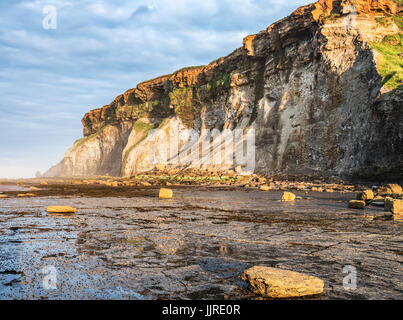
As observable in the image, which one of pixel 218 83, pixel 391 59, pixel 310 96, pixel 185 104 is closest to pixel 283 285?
pixel 391 59

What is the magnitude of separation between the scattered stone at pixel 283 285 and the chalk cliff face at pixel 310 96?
58.1 feet

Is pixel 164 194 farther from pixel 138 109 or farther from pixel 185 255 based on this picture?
pixel 138 109

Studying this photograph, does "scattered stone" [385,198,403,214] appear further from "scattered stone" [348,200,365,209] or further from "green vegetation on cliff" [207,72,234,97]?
"green vegetation on cliff" [207,72,234,97]

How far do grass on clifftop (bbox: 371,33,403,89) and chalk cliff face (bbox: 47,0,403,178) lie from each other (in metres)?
0.06

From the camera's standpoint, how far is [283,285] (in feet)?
9.20

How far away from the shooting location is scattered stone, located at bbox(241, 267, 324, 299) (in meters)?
2.77

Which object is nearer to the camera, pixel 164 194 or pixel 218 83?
pixel 164 194

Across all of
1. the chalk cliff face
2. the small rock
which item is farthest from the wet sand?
the chalk cliff face

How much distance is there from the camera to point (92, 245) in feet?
15.3

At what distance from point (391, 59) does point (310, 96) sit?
22.6 ft

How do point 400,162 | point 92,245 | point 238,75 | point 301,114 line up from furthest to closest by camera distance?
1. point 238,75
2. point 301,114
3. point 400,162
4. point 92,245
